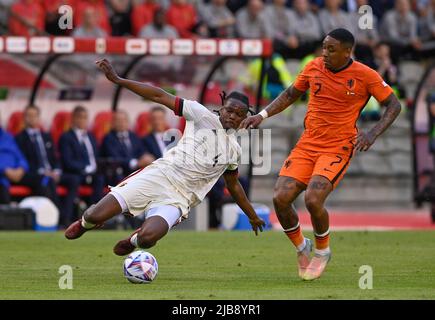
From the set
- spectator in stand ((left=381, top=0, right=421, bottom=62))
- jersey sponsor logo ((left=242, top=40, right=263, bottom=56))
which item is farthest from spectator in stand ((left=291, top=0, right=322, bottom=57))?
jersey sponsor logo ((left=242, top=40, right=263, bottom=56))

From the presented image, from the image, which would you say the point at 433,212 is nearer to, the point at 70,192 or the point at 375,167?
the point at 375,167

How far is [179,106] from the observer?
12891 mm

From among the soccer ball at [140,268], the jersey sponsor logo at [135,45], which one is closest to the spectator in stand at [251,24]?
the jersey sponsor logo at [135,45]

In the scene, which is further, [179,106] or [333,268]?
[333,268]

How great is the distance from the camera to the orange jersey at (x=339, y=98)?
13039 mm

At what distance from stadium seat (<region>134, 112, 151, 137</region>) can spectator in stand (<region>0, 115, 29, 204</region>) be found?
2693 millimetres

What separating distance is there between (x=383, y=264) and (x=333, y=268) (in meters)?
0.83

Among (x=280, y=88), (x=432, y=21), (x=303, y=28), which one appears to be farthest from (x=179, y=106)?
(x=432, y=21)

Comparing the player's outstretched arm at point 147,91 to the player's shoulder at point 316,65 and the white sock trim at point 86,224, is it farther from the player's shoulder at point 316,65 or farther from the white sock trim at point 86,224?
the player's shoulder at point 316,65

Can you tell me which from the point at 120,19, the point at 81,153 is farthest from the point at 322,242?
the point at 120,19

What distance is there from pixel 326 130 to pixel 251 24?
13796mm

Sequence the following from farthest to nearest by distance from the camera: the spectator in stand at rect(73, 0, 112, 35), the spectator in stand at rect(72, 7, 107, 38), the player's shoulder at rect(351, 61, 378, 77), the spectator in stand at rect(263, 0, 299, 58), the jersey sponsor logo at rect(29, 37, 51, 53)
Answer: the spectator in stand at rect(263, 0, 299, 58), the spectator in stand at rect(73, 0, 112, 35), the spectator in stand at rect(72, 7, 107, 38), the jersey sponsor logo at rect(29, 37, 51, 53), the player's shoulder at rect(351, 61, 378, 77)

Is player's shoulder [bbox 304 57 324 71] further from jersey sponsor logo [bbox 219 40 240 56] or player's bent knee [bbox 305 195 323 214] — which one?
jersey sponsor logo [bbox 219 40 240 56]

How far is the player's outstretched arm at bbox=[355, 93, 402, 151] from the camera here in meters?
12.5
